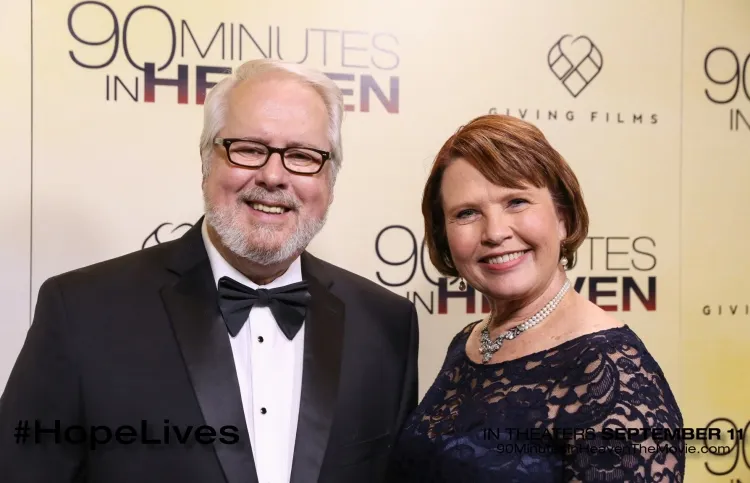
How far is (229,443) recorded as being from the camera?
1.53m

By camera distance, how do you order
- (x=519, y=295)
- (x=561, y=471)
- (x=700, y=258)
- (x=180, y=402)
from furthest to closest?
(x=700, y=258) → (x=519, y=295) → (x=180, y=402) → (x=561, y=471)

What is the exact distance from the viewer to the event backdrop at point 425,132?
2332 mm

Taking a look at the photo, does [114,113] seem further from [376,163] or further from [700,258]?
[700,258]

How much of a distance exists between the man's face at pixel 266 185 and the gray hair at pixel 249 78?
24mm

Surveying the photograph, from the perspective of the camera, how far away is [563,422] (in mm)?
1427

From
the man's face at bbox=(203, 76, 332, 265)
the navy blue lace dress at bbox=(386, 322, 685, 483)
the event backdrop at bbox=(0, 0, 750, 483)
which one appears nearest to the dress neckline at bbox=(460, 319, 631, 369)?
the navy blue lace dress at bbox=(386, 322, 685, 483)

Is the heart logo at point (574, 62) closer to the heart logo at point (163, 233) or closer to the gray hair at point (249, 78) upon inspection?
the gray hair at point (249, 78)

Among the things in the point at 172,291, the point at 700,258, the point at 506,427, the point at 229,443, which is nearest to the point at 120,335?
the point at 172,291

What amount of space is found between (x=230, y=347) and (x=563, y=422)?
2.46 feet

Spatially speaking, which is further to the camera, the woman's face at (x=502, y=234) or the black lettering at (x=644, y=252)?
the black lettering at (x=644, y=252)

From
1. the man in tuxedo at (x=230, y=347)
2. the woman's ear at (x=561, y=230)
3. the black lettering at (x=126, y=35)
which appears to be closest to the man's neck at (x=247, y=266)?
the man in tuxedo at (x=230, y=347)

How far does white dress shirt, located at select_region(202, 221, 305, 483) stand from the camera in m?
1.60

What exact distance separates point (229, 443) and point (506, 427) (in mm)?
604

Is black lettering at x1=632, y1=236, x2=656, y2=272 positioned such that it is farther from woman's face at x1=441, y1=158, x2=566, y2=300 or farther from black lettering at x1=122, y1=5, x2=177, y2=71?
black lettering at x1=122, y1=5, x2=177, y2=71
